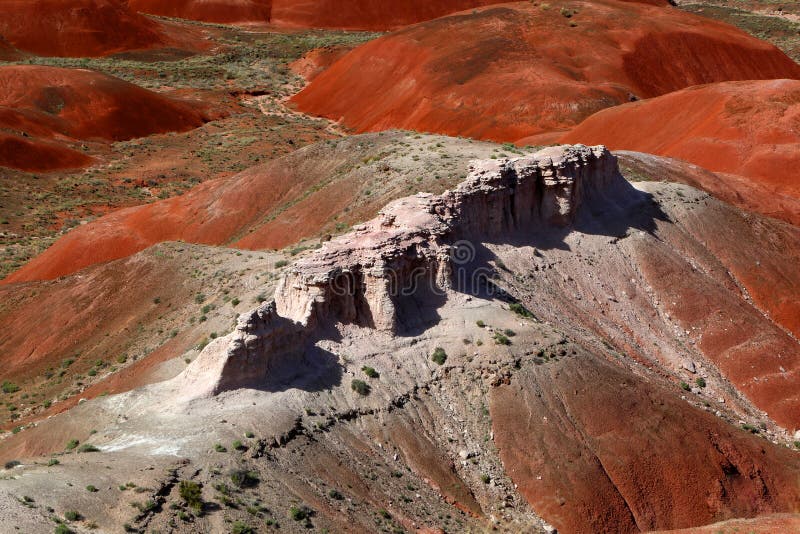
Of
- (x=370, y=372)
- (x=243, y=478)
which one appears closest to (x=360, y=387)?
(x=370, y=372)

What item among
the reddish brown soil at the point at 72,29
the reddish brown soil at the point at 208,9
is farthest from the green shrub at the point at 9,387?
the reddish brown soil at the point at 208,9

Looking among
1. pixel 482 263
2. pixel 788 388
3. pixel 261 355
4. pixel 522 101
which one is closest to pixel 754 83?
pixel 522 101

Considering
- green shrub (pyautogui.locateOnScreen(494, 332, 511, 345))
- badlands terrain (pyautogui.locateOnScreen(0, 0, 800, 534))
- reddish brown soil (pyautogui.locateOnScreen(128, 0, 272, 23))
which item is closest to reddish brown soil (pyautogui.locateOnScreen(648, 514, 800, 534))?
badlands terrain (pyautogui.locateOnScreen(0, 0, 800, 534))

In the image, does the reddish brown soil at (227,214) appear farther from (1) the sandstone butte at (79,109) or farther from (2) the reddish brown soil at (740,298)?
(1) the sandstone butte at (79,109)

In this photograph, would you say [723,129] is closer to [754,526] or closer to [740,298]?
[740,298]

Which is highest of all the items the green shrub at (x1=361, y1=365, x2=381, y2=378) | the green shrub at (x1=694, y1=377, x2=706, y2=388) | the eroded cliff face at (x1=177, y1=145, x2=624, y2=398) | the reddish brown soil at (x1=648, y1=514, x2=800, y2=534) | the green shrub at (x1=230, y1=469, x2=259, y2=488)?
the eroded cliff face at (x1=177, y1=145, x2=624, y2=398)

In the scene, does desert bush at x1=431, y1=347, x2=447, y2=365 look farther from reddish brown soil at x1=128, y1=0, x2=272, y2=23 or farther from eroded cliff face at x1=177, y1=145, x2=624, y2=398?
reddish brown soil at x1=128, y1=0, x2=272, y2=23
